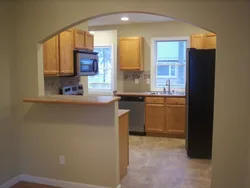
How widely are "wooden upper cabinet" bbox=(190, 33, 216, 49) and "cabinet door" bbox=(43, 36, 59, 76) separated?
3.04 m

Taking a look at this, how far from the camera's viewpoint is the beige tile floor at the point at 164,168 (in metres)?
3.37

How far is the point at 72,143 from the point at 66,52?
155cm

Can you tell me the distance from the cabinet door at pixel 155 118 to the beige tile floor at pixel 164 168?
Result: 521 millimetres

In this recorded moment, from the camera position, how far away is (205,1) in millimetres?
2549

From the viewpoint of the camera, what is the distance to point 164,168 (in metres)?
3.87

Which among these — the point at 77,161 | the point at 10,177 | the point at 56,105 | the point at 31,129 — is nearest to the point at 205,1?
the point at 56,105

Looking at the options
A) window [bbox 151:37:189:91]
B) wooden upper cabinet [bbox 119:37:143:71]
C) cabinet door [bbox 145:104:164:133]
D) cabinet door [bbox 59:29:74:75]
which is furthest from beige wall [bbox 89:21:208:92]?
cabinet door [bbox 59:29:74:75]

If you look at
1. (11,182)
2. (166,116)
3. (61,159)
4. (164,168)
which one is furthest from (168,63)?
(11,182)

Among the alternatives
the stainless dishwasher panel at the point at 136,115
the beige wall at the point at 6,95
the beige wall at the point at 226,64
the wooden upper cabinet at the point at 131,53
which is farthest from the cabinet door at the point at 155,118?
the beige wall at the point at 6,95

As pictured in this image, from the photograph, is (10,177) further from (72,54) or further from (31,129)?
(72,54)

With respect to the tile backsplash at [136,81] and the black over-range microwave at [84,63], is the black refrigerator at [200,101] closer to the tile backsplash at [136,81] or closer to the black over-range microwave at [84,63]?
the black over-range microwave at [84,63]

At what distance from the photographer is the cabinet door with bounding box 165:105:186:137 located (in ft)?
17.9

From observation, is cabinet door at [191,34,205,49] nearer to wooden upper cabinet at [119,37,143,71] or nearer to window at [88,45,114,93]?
wooden upper cabinet at [119,37,143,71]

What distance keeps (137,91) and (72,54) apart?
246 cm
